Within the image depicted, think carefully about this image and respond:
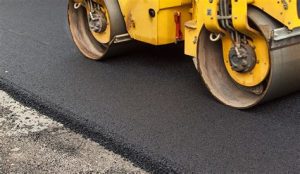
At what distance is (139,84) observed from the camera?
171 inches

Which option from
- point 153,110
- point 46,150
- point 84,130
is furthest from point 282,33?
point 46,150

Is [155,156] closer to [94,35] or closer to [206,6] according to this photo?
[206,6]

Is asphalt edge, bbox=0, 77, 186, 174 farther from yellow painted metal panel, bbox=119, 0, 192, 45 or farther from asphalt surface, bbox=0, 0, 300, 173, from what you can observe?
yellow painted metal panel, bbox=119, 0, 192, 45

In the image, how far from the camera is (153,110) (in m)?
3.81

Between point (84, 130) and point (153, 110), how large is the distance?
1.75 ft

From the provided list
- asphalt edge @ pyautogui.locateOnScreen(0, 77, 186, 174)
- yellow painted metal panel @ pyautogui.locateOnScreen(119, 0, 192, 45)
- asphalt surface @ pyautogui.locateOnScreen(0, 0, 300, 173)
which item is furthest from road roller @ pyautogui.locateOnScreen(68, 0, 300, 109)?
asphalt edge @ pyautogui.locateOnScreen(0, 77, 186, 174)

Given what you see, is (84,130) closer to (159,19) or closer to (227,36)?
(159,19)

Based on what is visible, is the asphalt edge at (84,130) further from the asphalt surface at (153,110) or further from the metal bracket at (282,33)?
the metal bracket at (282,33)

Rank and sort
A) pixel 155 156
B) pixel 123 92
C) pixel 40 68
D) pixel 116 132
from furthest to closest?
1. pixel 40 68
2. pixel 123 92
3. pixel 116 132
4. pixel 155 156

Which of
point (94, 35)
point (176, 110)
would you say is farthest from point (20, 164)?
point (94, 35)

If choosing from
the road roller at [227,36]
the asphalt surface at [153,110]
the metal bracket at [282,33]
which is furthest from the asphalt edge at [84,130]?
the metal bracket at [282,33]

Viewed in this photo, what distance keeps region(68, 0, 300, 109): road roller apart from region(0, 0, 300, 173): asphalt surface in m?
0.20

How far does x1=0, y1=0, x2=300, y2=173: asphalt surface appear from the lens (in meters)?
3.10

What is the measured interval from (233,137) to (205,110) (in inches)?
18.2
